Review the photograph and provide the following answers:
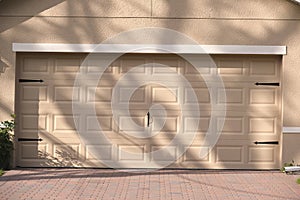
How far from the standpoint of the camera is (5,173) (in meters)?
12.1

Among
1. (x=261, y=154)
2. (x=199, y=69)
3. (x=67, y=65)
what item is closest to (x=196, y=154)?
(x=261, y=154)

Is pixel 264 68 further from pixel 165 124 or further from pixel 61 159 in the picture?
pixel 61 159

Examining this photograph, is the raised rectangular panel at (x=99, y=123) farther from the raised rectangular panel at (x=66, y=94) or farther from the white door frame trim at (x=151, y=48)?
the white door frame trim at (x=151, y=48)

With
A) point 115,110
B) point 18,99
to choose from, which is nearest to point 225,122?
point 115,110

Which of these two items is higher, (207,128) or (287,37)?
(287,37)

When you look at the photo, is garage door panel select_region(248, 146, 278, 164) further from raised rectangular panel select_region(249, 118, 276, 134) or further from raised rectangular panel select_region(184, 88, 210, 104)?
raised rectangular panel select_region(184, 88, 210, 104)

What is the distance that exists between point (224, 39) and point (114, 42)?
201cm

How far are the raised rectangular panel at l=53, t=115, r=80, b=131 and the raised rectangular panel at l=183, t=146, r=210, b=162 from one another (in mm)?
2124

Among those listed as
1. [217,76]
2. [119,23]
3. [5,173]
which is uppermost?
[119,23]

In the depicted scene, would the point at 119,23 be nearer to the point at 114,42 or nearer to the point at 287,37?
the point at 114,42

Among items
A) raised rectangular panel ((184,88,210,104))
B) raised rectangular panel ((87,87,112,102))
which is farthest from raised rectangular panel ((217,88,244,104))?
raised rectangular panel ((87,87,112,102))

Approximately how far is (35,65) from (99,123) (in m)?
1.60

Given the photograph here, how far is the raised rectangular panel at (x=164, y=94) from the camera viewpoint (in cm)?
1271

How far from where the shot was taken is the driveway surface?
1023 cm
